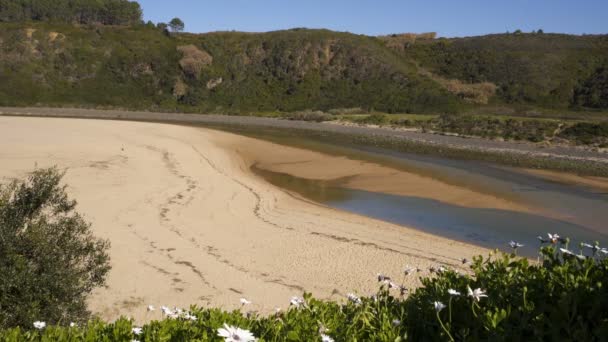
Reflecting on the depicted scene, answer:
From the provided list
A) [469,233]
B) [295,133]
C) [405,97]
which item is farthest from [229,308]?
[405,97]

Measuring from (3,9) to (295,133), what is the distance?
7701 centimetres

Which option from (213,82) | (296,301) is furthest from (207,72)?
(296,301)

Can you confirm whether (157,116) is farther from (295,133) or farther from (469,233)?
(469,233)

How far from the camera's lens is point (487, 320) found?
3.33 m

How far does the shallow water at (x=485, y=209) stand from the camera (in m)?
13.0

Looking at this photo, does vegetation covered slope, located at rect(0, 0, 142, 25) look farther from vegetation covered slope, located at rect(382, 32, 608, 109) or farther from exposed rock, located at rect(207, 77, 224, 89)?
vegetation covered slope, located at rect(382, 32, 608, 109)

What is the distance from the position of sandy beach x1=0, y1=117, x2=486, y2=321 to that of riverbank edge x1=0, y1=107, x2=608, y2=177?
33.0ft

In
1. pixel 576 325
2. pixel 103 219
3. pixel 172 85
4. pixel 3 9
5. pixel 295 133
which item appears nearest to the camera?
pixel 576 325

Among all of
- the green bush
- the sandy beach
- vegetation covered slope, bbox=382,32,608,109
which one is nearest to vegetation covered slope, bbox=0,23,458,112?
vegetation covered slope, bbox=382,32,608,109

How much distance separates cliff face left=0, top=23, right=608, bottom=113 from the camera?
6397 cm

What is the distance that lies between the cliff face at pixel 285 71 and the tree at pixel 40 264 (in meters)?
56.0

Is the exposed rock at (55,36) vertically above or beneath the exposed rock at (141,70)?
above

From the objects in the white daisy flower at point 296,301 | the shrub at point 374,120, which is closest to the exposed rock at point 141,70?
the shrub at point 374,120

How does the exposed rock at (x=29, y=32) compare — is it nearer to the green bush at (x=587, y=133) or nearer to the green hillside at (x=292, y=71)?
the green hillside at (x=292, y=71)
